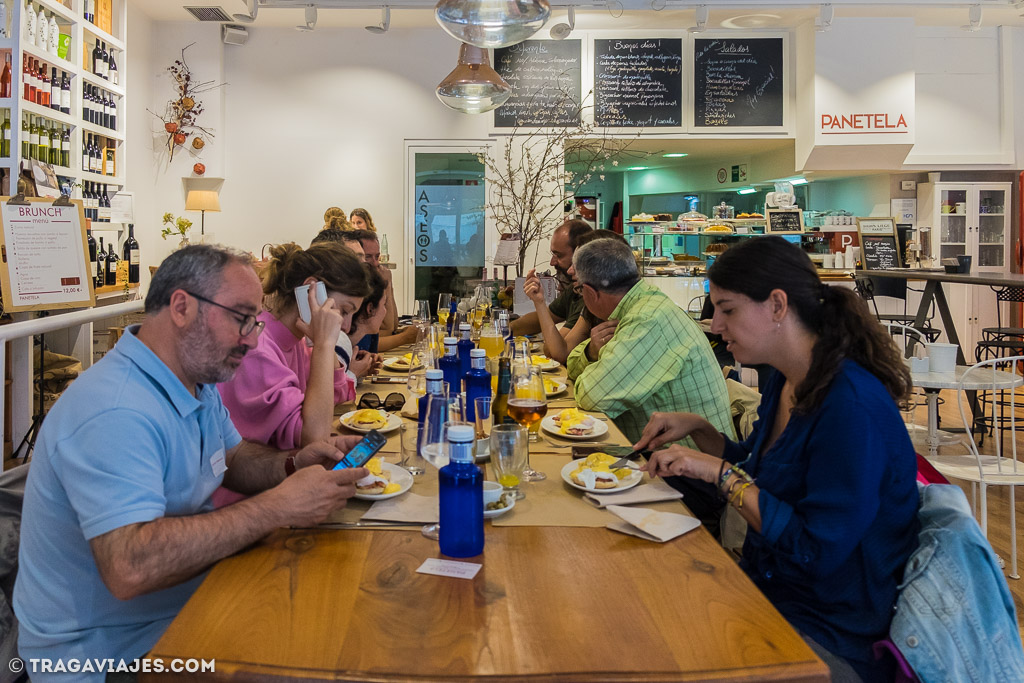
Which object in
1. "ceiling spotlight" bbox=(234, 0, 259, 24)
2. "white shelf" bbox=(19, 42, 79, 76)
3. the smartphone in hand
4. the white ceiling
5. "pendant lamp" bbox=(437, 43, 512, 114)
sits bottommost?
the smartphone in hand

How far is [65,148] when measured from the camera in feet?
18.7

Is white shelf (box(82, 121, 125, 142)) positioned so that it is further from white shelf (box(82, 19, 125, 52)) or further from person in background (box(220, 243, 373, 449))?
person in background (box(220, 243, 373, 449))

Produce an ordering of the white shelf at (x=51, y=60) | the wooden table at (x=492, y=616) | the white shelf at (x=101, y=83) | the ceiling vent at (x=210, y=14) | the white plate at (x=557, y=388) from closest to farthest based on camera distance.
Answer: the wooden table at (x=492, y=616), the white plate at (x=557, y=388), the white shelf at (x=51, y=60), the white shelf at (x=101, y=83), the ceiling vent at (x=210, y=14)

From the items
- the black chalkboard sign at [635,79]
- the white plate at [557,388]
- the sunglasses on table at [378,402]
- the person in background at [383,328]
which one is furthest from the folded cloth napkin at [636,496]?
the black chalkboard sign at [635,79]

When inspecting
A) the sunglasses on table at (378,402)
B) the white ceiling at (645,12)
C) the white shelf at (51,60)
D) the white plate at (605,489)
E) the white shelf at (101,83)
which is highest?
the white ceiling at (645,12)

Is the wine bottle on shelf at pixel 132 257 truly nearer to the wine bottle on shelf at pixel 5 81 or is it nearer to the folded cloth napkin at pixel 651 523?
the wine bottle on shelf at pixel 5 81

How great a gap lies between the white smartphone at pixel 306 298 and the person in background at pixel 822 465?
101cm

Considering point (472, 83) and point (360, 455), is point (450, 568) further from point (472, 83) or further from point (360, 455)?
point (472, 83)

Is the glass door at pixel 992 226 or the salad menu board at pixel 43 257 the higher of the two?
the glass door at pixel 992 226

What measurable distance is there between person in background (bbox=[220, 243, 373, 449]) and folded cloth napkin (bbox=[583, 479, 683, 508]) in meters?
0.75

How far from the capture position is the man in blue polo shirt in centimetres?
124

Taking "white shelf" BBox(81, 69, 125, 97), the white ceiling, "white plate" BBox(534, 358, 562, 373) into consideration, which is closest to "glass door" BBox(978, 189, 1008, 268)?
the white ceiling

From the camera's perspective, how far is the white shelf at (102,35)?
576cm

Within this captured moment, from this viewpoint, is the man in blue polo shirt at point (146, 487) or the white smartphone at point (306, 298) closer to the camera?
the man in blue polo shirt at point (146, 487)
